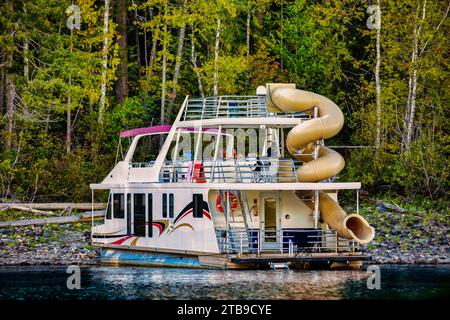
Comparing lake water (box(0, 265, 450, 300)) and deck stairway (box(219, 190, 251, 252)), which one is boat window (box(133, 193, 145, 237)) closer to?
lake water (box(0, 265, 450, 300))

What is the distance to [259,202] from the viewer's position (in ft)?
130

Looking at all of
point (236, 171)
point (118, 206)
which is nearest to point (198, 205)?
point (236, 171)

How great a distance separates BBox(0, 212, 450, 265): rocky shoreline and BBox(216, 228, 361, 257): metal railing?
4827 mm

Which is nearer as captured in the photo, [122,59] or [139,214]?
[139,214]

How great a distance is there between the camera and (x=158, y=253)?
41344mm

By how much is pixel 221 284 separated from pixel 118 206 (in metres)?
8.39

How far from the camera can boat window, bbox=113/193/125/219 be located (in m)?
42.8

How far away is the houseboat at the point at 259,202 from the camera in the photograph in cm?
3812

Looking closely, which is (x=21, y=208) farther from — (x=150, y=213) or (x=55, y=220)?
(x=150, y=213)

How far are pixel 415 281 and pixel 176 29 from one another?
2864 centimetres

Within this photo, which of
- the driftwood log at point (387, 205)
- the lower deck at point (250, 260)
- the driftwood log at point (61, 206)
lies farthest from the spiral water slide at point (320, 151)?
the driftwood log at point (61, 206)
